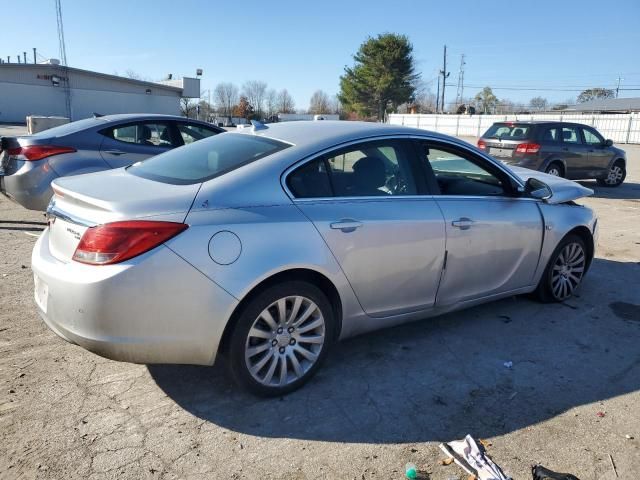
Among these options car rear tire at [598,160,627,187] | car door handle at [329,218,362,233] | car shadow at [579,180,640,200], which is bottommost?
car shadow at [579,180,640,200]

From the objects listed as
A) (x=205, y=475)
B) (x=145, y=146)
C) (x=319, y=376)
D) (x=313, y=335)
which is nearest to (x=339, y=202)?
(x=313, y=335)

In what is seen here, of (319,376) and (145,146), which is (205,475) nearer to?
(319,376)

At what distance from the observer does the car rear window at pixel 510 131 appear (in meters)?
12.3

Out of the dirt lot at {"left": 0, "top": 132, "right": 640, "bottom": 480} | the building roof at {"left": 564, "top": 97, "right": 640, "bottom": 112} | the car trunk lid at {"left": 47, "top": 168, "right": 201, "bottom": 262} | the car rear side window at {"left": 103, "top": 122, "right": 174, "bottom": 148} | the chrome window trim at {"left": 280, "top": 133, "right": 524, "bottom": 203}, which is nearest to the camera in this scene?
the dirt lot at {"left": 0, "top": 132, "right": 640, "bottom": 480}

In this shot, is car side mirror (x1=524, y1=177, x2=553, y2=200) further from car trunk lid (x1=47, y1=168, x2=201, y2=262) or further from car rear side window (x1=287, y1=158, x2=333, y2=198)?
car trunk lid (x1=47, y1=168, x2=201, y2=262)

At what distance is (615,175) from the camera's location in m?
14.4

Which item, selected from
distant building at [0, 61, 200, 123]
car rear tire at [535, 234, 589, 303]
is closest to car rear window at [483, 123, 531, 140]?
car rear tire at [535, 234, 589, 303]

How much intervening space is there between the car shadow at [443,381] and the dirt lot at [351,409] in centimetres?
1

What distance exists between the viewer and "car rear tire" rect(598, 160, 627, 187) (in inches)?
562

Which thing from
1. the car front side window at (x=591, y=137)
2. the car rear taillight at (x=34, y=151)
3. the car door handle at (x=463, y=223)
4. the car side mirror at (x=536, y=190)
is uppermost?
the car front side window at (x=591, y=137)

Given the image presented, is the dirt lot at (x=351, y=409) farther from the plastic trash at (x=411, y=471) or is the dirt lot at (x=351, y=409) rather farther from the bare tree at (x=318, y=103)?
the bare tree at (x=318, y=103)

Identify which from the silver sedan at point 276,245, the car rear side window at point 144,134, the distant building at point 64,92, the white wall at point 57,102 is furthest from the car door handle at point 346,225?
the white wall at point 57,102

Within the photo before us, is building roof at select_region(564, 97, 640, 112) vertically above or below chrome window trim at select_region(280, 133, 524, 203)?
above

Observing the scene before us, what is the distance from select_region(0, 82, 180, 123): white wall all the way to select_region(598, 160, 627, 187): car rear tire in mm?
41409
